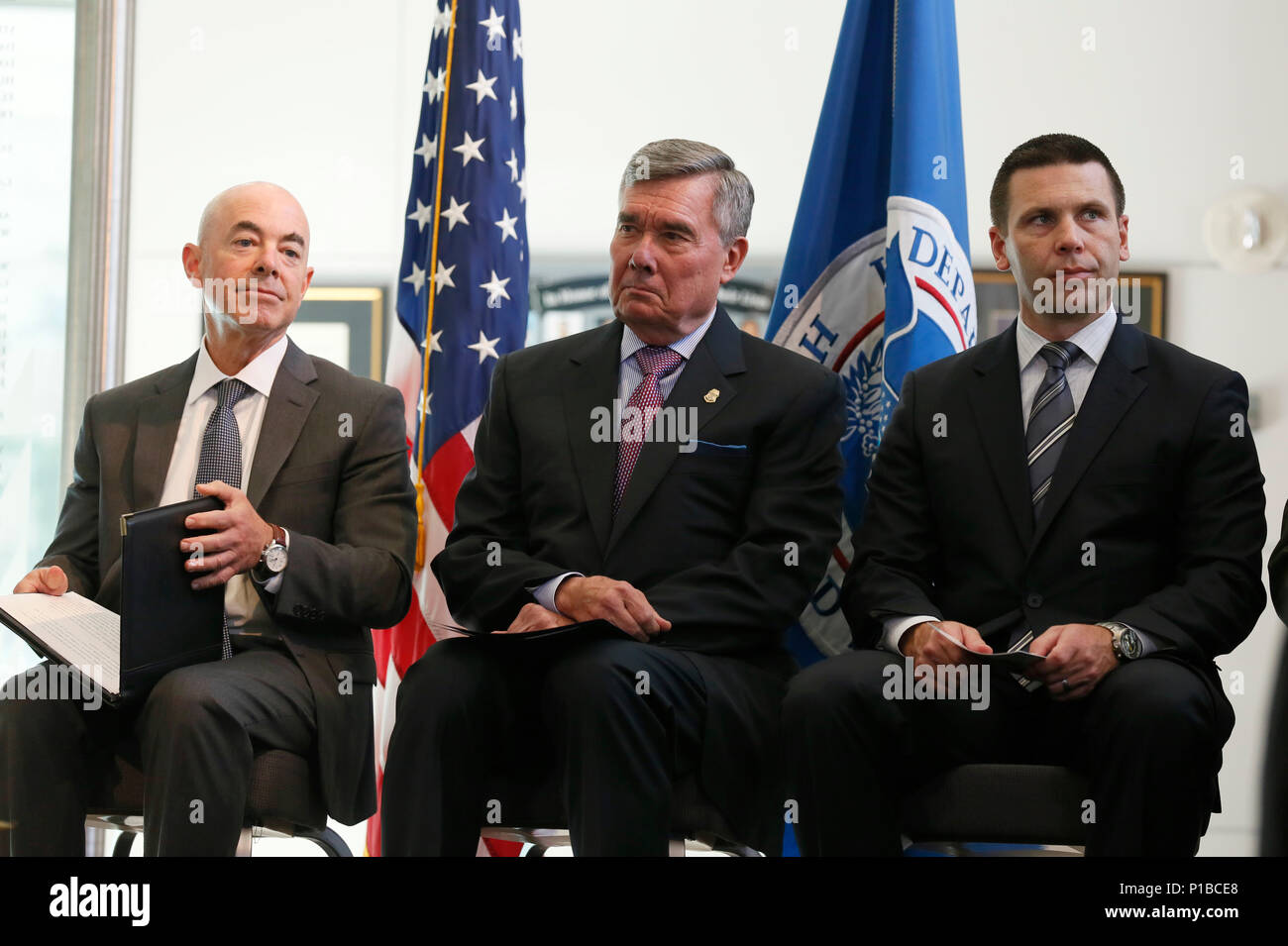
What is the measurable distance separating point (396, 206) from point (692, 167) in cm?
218

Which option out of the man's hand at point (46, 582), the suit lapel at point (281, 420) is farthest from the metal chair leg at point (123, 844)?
the suit lapel at point (281, 420)

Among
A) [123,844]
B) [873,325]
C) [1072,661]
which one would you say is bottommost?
[123,844]

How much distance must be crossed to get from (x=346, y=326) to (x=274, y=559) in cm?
223

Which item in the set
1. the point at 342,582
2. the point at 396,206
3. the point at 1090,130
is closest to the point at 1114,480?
the point at 342,582

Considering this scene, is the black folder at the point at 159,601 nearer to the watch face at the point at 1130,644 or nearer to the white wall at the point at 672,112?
the watch face at the point at 1130,644

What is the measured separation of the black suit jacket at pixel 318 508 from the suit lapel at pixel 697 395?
1.66 ft

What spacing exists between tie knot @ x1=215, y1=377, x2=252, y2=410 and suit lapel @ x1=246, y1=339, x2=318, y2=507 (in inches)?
3.1

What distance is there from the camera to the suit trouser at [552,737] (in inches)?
81.7

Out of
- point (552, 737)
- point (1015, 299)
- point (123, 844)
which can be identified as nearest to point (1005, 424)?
point (552, 737)

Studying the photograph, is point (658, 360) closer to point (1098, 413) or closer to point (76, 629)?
point (1098, 413)

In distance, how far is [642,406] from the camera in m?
2.66

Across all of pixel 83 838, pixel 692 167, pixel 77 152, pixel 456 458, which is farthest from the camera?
pixel 77 152

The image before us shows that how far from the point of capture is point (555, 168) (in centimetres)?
465
